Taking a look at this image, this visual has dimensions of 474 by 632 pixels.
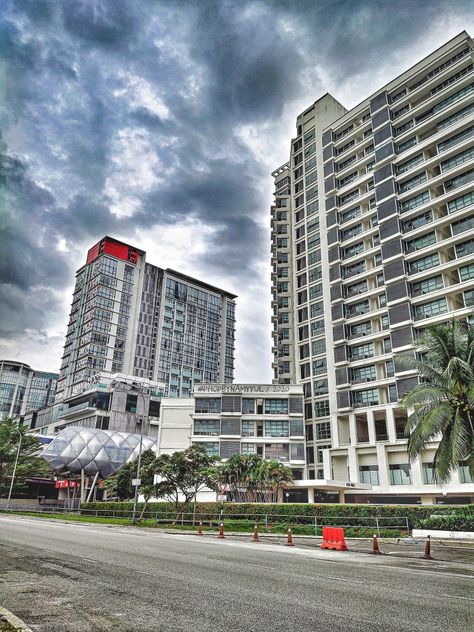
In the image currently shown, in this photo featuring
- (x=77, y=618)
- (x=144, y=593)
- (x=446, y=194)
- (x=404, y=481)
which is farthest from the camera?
(x=446, y=194)

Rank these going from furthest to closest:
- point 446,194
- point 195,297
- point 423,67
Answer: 1. point 195,297
2. point 423,67
3. point 446,194

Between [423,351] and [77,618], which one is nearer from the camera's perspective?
[77,618]

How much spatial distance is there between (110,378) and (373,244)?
62.8 metres

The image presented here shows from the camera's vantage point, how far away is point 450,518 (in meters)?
26.0

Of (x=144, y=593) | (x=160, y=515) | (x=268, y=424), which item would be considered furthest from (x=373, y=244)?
(x=144, y=593)

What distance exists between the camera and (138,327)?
396ft

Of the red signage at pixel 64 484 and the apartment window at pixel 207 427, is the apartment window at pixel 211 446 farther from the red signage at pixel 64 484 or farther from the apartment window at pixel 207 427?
the red signage at pixel 64 484

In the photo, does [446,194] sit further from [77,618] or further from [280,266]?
[77,618]

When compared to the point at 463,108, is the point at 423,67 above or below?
above

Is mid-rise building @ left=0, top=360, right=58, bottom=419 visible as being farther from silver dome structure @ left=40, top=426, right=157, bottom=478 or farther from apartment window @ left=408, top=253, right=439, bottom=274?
apartment window @ left=408, top=253, right=439, bottom=274

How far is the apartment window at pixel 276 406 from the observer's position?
64375mm

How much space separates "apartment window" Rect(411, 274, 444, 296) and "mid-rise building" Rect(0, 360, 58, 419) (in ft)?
471

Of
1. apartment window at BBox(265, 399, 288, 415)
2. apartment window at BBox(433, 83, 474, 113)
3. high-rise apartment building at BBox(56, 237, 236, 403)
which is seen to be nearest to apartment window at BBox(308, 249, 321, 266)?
apartment window at BBox(265, 399, 288, 415)

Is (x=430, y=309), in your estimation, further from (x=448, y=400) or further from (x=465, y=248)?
(x=448, y=400)
